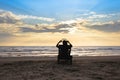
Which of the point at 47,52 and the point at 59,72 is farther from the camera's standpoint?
the point at 47,52

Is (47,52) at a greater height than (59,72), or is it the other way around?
(47,52)

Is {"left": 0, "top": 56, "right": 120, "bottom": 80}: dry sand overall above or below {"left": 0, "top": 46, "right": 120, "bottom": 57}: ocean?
below

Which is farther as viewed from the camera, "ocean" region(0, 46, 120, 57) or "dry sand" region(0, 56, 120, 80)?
"ocean" region(0, 46, 120, 57)

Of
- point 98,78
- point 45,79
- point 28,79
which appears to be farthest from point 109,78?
point 28,79

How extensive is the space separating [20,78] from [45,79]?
1.38 m

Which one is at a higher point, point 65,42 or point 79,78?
point 65,42

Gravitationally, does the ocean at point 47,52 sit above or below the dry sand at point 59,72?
above

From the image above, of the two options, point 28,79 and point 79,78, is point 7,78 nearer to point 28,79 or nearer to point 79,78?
point 28,79

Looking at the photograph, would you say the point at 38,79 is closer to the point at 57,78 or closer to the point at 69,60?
the point at 57,78

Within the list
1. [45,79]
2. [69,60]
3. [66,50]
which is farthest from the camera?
[69,60]

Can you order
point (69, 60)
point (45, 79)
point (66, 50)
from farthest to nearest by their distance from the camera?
1. point (69, 60)
2. point (66, 50)
3. point (45, 79)

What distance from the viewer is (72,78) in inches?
419

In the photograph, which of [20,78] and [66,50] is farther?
[66,50]

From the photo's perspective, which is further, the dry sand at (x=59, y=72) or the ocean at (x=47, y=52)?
the ocean at (x=47, y=52)
